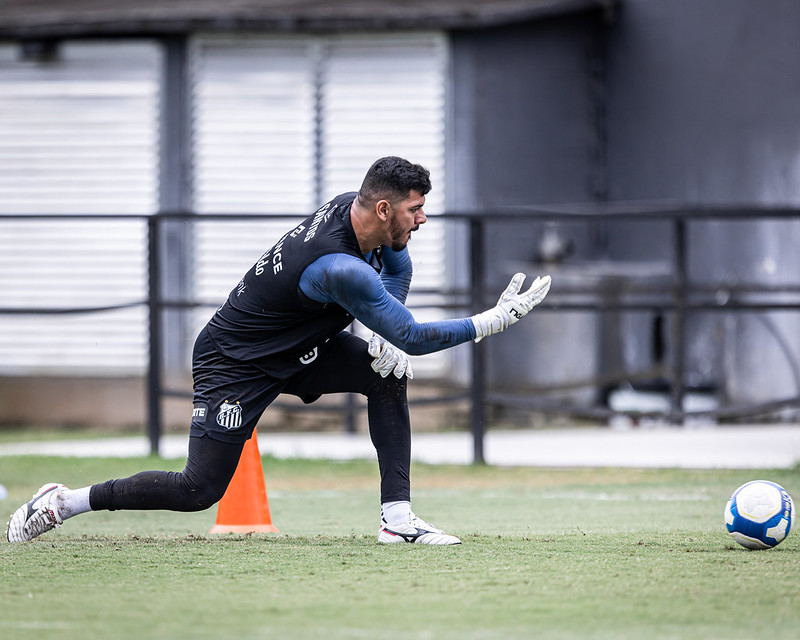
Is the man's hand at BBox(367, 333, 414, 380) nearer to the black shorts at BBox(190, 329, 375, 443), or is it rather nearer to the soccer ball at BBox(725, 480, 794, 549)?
the black shorts at BBox(190, 329, 375, 443)

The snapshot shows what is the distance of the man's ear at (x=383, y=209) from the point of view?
5.26 metres

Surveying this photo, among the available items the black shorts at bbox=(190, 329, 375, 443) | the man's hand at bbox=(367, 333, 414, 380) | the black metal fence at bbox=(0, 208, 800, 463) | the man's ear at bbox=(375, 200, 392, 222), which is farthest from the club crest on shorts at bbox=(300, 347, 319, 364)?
the black metal fence at bbox=(0, 208, 800, 463)

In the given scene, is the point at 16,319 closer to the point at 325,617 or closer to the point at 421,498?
the point at 421,498

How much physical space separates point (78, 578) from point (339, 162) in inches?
359

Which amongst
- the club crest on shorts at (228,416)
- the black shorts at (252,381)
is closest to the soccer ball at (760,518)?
the black shorts at (252,381)

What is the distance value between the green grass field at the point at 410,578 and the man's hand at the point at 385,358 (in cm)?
81

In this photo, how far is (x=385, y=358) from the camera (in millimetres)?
5711

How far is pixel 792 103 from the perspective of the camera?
476 inches

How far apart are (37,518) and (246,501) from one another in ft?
3.66

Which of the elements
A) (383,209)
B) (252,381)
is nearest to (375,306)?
(383,209)

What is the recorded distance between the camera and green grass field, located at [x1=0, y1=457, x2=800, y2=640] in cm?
396

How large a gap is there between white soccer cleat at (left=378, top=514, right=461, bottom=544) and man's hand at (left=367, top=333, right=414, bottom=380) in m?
0.68

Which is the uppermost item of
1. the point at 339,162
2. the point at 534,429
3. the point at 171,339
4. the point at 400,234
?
the point at 339,162

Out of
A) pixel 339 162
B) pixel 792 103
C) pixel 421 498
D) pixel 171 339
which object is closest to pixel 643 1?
pixel 792 103
